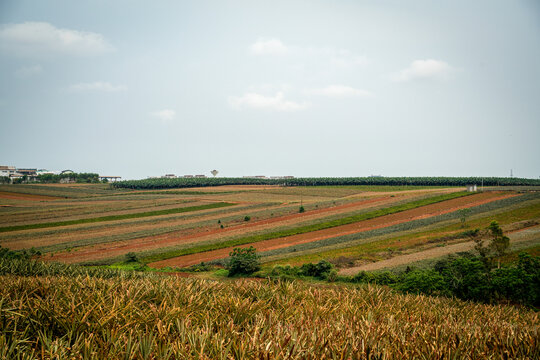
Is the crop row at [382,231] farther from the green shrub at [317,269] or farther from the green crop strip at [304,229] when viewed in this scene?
the green shrub at [317,269]

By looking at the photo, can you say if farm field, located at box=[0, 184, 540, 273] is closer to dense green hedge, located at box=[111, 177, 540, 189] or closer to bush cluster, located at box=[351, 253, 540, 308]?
bush cluster, located at box=[351, 253, 540, 308]

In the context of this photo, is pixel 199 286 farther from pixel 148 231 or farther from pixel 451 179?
pixel 451 179

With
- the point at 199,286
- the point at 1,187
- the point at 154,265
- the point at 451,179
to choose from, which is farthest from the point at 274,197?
the point at 199,286

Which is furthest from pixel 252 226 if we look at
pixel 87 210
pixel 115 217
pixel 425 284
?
pixel 425 284

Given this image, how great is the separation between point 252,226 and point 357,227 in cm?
1716

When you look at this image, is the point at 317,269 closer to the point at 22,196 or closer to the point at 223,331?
the point at 223,331

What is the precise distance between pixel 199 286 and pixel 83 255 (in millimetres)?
40615

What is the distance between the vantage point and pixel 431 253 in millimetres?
40969

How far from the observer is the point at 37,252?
46219 millimetres

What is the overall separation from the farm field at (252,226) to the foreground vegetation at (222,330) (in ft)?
95.8

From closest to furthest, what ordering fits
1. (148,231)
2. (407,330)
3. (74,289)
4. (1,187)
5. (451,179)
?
(407,330) → (74,289) → (148,231) → (1,187) → (451,179)

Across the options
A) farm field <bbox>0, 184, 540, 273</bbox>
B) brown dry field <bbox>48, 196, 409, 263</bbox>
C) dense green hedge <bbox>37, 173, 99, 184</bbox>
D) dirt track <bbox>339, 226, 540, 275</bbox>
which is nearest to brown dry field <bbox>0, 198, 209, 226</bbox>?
farm field <bbox>0, 184, 540, 273</bbox>

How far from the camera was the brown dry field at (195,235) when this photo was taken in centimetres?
4757

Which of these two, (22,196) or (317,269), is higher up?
(22,196)
